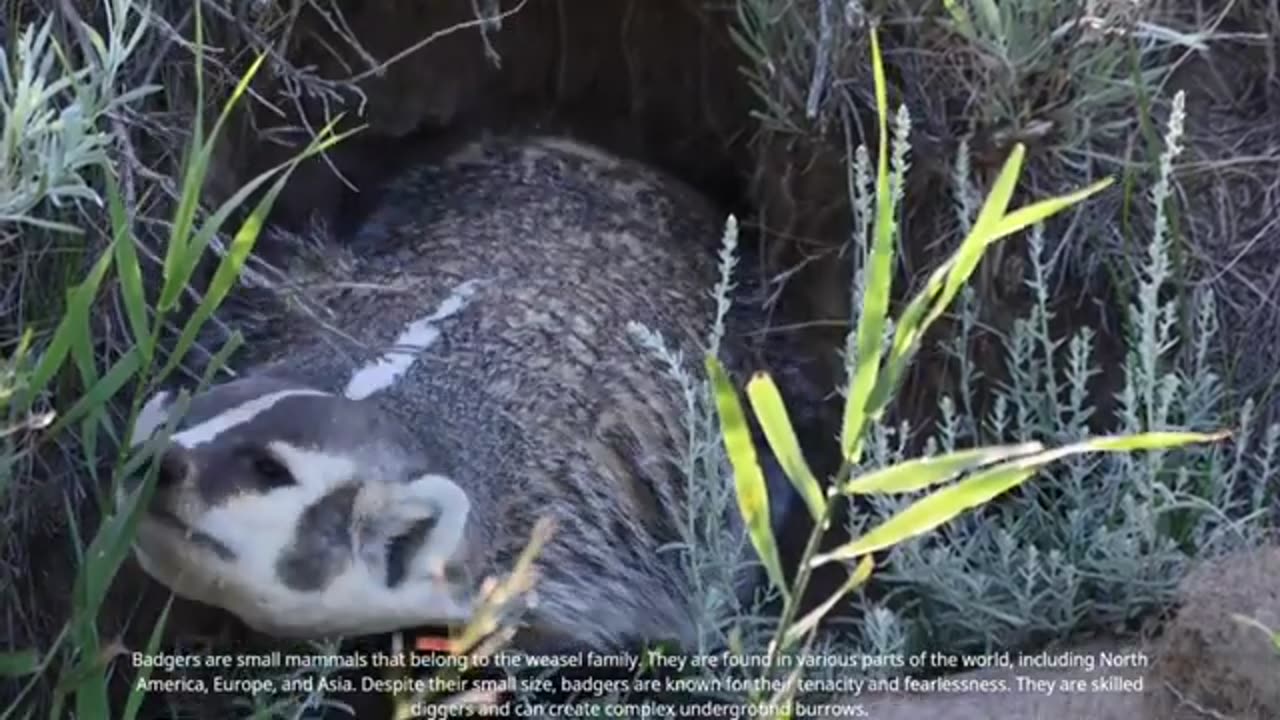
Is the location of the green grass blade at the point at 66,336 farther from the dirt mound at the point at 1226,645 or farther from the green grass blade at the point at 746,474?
the dirt mound at the point at 1226,645

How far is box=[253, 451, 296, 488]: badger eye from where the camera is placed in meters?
1.55

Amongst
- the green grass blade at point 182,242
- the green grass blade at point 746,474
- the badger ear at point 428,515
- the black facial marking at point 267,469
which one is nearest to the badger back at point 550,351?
the badger ear at point 428,515

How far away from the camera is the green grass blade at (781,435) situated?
112 centimetres

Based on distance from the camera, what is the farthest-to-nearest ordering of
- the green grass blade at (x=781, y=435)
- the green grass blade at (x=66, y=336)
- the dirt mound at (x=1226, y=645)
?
1. the dirt mound at (x=1226, y=645)
2. the green grass blade at (x=66, y=336)
3. the green grass blade at (x=781, y=435)

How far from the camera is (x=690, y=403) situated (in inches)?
69.7

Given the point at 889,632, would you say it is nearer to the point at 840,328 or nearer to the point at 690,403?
the point at 690,403

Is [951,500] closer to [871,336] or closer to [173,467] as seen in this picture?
[871,336]

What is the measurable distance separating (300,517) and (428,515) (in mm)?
130

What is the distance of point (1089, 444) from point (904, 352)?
13 cm

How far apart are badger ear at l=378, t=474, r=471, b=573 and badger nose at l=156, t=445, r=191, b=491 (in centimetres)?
17

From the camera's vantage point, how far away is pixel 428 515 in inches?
65.2

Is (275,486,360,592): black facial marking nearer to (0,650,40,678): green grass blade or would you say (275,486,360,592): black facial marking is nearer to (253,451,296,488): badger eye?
(253,451,296,488): badger eye

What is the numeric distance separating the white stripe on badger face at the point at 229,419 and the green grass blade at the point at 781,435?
1.84ft

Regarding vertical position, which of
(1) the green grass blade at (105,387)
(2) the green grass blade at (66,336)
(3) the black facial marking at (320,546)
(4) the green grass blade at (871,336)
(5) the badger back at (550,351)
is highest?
(4) the green grass blade at (871,336)
